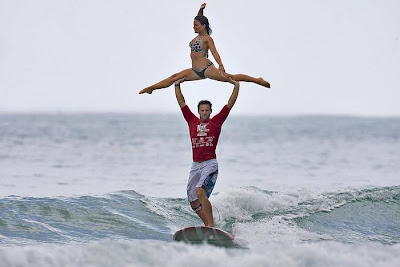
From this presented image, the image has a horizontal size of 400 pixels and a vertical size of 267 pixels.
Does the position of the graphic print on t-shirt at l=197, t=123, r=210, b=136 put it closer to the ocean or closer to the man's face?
the man's face

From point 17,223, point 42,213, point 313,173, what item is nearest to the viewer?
point 17,223

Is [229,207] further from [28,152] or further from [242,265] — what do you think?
[28,152]

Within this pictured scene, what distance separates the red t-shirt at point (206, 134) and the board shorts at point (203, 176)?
0.31 ft

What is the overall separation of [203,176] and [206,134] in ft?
2.07

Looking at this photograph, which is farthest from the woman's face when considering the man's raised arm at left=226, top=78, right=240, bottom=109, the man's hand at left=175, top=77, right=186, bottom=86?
the man's raised arm at left=226, top=78, right=240, bottom=109

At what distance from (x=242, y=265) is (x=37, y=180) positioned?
15.0 meters

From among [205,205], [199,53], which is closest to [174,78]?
[199,53]

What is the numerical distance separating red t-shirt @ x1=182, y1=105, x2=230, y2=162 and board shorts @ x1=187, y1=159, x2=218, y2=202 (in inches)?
3.7

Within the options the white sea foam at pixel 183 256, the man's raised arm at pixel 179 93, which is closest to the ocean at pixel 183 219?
the white sea foam at pixel 183 256

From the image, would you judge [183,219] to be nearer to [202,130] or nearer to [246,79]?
[202,130]

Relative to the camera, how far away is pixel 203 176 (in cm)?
1091

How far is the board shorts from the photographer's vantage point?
35.9 ft

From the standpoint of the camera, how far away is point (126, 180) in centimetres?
2375

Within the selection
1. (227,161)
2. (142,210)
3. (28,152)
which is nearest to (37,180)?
(142,210)
